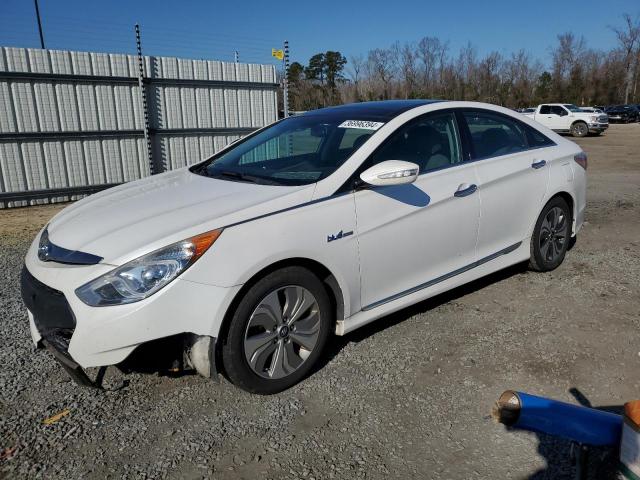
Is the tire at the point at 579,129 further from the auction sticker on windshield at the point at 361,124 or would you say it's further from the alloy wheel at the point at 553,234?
the auction sticker on windshield at the point at 361,124

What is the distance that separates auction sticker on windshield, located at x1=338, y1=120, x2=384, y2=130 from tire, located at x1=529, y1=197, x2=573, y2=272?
1.90 metres

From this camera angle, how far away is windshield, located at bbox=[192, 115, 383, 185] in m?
3.32

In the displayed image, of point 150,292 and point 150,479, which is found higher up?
point 150,292

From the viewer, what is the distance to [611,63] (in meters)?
61.2

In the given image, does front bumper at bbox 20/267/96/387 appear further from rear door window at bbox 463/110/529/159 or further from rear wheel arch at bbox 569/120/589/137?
rear wheel arch at bbox 569/120/589/137

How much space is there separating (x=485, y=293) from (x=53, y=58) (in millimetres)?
7593

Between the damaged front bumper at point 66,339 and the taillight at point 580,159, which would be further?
the taillight at point 580,159

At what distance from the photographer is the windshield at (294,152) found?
10.9 feet

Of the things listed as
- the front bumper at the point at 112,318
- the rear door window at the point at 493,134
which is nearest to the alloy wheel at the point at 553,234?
the rear door window at the point at 493,134

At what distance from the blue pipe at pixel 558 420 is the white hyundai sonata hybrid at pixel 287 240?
1.37 m

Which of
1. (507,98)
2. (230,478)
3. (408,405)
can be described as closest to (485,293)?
(408,405)

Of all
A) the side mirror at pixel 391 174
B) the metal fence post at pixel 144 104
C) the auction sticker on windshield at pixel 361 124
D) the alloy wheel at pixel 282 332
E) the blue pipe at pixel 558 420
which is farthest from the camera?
the metal fence post at pixel 144 104

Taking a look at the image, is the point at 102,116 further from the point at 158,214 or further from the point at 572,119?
the point at 572,119

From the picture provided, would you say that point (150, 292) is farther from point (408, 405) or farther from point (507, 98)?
point (507, 98)
